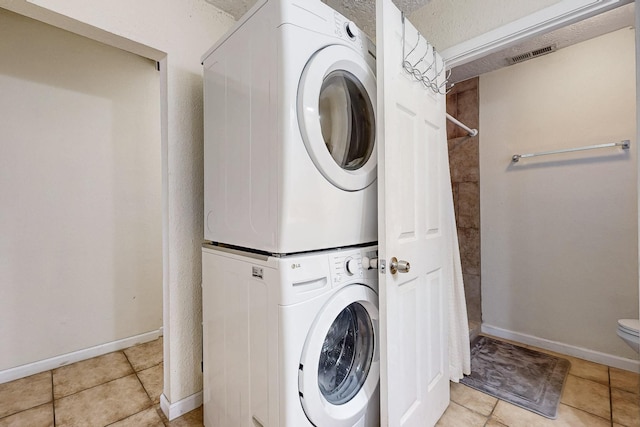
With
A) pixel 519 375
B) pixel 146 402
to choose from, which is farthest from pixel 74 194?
pixel 519 375

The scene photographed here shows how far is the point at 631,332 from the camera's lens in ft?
5.01

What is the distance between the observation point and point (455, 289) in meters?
1.86

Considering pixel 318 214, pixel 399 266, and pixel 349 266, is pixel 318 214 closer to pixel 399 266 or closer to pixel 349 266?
pixel 349 266

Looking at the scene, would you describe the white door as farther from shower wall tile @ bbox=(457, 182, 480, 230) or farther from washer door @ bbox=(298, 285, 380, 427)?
shower wall tile @ bbox=(457, 182, 480, 230)

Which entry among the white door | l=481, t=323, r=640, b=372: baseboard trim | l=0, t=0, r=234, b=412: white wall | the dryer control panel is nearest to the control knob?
the dryer control panel

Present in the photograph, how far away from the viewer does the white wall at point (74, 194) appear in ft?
6.17

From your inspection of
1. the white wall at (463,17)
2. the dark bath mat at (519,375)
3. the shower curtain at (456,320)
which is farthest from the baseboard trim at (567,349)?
the white wall at (463,17)

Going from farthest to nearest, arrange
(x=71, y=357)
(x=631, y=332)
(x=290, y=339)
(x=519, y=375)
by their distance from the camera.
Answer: (x=71, y=357), (x=519, y=375), (x=631, y=332), (x=290, y=339)

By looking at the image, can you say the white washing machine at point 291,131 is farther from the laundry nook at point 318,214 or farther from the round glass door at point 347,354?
the round glass door at point 347,354

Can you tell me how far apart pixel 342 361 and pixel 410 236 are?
64cm

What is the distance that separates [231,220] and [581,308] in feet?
8.73

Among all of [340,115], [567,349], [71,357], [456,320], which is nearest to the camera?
[340,115]

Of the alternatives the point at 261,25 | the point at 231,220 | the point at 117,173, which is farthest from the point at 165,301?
the point at 261,25

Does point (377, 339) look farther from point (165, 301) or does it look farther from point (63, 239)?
point (63, 239)
